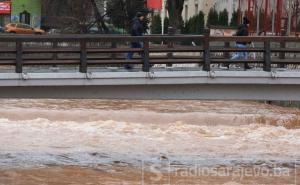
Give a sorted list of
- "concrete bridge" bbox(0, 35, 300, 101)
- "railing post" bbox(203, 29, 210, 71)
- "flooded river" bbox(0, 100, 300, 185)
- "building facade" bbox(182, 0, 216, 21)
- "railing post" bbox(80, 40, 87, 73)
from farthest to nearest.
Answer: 1. "building facade" bbox(182, 0, 216, 21)
2. "flooded river" bbox(0, 100, 300, 185)
3. "railing post" bbox(203, 29, 210, 71)
4. "railing post" bbox(80, 40, 87, 73)
5. "concrete bridge" bbox(0, 35, 300, 101)

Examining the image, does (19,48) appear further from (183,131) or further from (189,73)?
(183,131)

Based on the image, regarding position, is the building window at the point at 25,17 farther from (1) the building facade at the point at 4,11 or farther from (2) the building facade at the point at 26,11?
(1) the building facade at the point at 4,11

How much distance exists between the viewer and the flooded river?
17656 millimetres

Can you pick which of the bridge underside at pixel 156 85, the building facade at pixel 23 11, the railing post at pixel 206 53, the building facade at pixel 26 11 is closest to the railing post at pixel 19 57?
the bridge underside at pixel 156 85

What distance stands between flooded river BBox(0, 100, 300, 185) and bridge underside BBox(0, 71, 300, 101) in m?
2.26

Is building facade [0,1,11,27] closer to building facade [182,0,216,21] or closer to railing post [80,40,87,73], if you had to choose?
building facade [182,0,216,21]

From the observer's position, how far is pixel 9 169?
59.1ft

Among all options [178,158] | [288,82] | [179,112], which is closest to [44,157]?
[178,158]

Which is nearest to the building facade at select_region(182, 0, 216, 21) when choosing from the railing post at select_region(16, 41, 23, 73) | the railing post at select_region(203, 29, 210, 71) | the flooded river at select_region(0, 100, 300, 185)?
the flooded river at select_region(0, 100, 300, 185)

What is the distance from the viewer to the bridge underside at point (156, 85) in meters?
15.2

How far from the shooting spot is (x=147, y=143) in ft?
75.5

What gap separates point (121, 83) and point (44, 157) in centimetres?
549

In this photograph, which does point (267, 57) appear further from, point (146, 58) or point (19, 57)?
point (19, 57)

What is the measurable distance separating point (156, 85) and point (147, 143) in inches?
297
